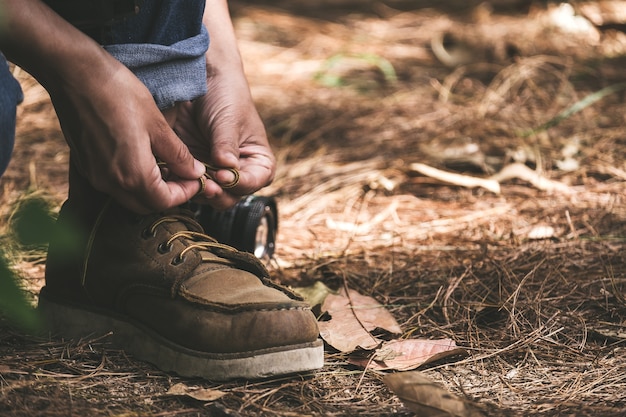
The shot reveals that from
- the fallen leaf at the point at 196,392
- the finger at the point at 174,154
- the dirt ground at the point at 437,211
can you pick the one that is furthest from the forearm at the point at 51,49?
the fallen leaf at the point at 196,392

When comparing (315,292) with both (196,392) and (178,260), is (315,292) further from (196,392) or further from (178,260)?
(196,392)

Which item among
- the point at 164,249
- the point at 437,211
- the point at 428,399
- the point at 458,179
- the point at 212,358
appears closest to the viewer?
the point at 428,399

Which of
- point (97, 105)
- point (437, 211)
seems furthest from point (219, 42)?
point (437, 211)

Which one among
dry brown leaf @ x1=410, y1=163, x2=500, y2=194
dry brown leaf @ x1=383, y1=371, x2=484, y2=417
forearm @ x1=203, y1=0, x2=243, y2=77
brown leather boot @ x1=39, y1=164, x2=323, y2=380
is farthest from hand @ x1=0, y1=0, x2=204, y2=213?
dry brown leaf @ x1=410, y1=163, x2=500, y2=194

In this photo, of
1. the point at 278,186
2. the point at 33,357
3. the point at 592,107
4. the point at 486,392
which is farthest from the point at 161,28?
the point at 592,107

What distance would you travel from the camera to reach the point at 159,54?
1.23m

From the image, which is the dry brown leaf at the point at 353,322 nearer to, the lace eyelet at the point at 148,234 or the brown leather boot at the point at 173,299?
the brown leather boot at the point at 173,299

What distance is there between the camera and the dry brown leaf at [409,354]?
120 cm

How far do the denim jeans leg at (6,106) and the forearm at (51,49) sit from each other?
176mm

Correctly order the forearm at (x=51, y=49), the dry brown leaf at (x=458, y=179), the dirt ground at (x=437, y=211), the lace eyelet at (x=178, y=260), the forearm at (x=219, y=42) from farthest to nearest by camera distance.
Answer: the dry brown leaf at (x=458, y=179) → the forearm at (x=219, y=42) → the lace eyelet at (x=178, y=260) → the dirt ground at (x=437, y=211) → the forearm at (x=51, y=49)

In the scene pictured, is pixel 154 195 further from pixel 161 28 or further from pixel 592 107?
pixel 592 107

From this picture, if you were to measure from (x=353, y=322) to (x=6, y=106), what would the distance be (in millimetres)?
698

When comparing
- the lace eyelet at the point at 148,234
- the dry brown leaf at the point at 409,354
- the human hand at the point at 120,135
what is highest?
the human hand at the point at 120,135

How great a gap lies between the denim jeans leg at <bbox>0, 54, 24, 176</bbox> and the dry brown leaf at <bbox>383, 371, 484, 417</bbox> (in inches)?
29.2
